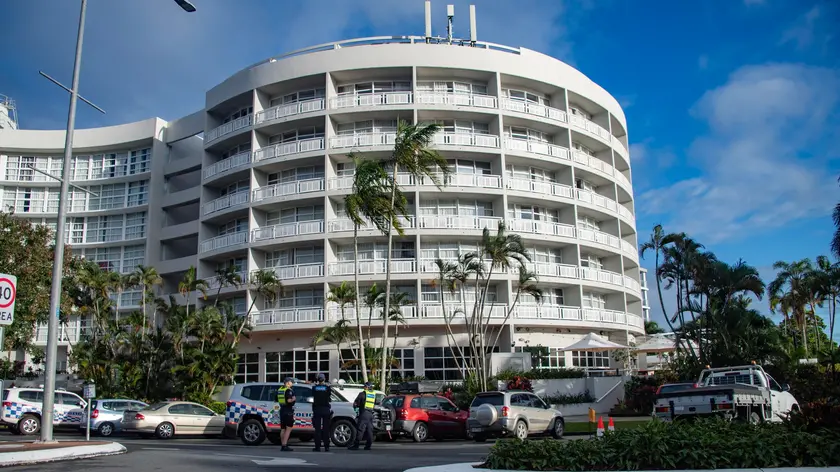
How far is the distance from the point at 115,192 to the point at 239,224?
13141 mm

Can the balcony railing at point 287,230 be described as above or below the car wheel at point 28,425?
above

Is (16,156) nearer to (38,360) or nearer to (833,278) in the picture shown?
(38,360)

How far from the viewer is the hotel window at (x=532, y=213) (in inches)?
1598

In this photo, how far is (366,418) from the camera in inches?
703

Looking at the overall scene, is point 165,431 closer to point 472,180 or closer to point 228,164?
point 228,164

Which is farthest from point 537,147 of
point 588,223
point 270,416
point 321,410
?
point 321,410

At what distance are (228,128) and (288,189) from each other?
22.4ft

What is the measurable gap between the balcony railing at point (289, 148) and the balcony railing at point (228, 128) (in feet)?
7.64

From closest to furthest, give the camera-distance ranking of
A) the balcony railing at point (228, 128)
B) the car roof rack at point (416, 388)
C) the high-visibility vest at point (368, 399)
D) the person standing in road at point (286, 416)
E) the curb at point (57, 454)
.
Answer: the curb at point (57, 454) < the person standing in road at point (286, 416) < the high-visibility vest at point (368, 399) < the car roof rack at point (416, 388) < the balcony railing at point (228, 128)

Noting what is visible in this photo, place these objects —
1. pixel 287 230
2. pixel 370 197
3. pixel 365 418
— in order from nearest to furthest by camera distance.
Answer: pixel 365 418, pixel 370 197, pixel 287 230

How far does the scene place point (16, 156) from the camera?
51094 mm

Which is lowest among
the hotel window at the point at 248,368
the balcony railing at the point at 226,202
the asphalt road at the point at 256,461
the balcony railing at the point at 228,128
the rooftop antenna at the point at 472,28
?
the asphalt road at the point at 256,461

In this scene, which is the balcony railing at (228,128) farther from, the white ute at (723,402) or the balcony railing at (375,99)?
the white ute at (723,402)

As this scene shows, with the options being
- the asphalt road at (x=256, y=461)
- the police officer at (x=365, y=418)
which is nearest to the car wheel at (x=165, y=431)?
the asphalt road at (x=256, y=461)
